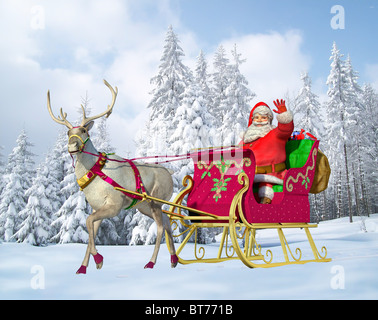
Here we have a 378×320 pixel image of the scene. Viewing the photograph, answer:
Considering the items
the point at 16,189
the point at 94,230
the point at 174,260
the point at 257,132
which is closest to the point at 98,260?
the point at 94,230

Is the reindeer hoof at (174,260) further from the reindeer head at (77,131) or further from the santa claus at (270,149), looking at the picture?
the reindeer head at (77,131)

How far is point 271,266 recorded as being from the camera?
5812 millimetres

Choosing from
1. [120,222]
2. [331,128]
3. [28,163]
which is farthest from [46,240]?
[331,128]

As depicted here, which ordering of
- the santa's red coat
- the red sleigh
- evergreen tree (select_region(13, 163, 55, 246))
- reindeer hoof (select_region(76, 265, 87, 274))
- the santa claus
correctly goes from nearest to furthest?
reindeer hoof (select_region(76, 265, 87, 274))
the red sleigh
the santa claus
the santa's red coat
evergreen tree (select_region(13, 163, 55, 246))

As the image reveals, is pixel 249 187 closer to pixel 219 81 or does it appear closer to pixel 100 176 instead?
pixel 100 176

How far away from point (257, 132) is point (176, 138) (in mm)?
7925

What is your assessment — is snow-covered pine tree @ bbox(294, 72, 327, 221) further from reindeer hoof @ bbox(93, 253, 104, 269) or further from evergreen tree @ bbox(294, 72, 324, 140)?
reindeer hoof @ bbox(93, 253, 104, 269)

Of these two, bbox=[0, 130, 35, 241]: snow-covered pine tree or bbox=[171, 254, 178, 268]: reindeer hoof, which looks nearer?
bbox=[171, 254, 178, 268]: reindeer hoof

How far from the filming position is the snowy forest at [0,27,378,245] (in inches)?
583

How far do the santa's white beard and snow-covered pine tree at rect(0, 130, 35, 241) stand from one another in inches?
671

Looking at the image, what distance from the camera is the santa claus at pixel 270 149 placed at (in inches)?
247

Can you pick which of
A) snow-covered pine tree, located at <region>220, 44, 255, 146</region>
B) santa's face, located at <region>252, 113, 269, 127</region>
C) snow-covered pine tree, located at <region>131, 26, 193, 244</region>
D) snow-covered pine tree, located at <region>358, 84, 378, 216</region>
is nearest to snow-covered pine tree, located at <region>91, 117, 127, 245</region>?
snow-covered pine tree, located at <region>131, 26, 193, 244</region>


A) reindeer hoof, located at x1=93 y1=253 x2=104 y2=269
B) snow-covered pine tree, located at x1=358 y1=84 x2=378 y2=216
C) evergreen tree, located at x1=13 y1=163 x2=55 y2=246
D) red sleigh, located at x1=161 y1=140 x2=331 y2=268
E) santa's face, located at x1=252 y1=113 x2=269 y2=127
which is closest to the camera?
reindeer hoof, located at x1=93 y1=253 x2=104 y2=269

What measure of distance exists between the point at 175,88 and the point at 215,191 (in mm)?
11591
